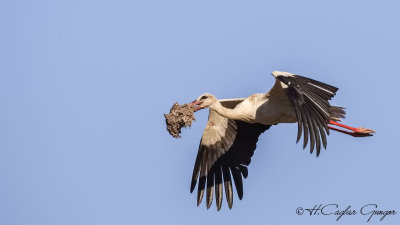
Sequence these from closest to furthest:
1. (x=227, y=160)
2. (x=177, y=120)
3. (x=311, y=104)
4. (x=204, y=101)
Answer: (x=311, y=104), (x=177, y=120), (x=204, y=101), (x=227, y=160)

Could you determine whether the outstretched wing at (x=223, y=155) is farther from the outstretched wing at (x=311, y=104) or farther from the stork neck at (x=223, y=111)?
the outstretched wing at (x=311, y=104)

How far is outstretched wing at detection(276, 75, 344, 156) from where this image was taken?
10.1 meters

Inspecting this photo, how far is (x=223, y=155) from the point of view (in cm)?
1323

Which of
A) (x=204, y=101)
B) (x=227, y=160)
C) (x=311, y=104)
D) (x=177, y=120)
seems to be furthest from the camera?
(x=227, y=160)

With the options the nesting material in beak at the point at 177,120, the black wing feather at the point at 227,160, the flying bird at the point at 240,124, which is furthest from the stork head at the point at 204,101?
the black wing feather at the point at 227,160

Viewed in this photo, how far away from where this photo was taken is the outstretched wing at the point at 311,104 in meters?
10.1

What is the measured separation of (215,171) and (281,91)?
2081 mm

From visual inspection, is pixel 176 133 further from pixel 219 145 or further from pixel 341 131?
pixel 341 131

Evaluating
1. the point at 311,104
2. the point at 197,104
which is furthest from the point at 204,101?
the point at 311,104

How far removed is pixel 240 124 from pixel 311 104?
297 cm

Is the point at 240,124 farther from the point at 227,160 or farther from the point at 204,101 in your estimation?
the point at 204,101

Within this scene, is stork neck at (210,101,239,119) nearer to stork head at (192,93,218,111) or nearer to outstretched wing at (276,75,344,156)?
stork head at (192,93,218,111)

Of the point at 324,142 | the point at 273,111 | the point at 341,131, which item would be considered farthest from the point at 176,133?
the point at 341,131

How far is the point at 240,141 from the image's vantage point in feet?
43.5
